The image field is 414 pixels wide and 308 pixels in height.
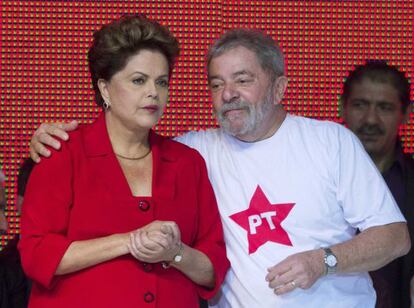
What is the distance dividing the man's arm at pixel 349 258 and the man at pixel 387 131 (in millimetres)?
574

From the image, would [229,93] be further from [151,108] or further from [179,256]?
[179,256]

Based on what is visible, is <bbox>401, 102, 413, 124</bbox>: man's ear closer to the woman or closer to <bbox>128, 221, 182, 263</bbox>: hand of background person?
the woman

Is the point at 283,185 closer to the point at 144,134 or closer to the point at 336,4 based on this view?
the point at 144,134

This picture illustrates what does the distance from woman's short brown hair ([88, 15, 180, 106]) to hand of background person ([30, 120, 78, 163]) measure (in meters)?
0.19

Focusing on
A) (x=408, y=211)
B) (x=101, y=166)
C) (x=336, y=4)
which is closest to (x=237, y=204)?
(x=101, y=166)

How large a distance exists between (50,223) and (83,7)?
5.63 ft

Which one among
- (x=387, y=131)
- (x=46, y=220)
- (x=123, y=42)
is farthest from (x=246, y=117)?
(x=387, y=131)

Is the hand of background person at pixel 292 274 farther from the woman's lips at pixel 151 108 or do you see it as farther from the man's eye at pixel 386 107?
the man's eye at pixel 386 107

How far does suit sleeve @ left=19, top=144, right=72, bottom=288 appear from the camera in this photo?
2.20 meters

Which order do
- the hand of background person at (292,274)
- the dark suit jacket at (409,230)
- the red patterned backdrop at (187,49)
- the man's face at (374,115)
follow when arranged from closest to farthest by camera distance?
1. the hand of background person at (292,274)
2. the dark suit jacket at (409,230)
3. the man's face at (374,115)
4. the red patterned backdrop at (187,49)

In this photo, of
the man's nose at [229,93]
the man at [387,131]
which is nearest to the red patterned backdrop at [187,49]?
the man at [387,131]

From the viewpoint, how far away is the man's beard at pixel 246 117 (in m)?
2.68

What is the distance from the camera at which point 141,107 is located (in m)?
2.34

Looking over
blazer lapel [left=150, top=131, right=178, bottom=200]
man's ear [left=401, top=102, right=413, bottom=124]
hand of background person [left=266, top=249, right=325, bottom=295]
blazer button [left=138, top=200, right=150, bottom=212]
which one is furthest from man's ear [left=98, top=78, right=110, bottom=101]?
man's ear [left=401, top=102, right=413, bottom=124]
